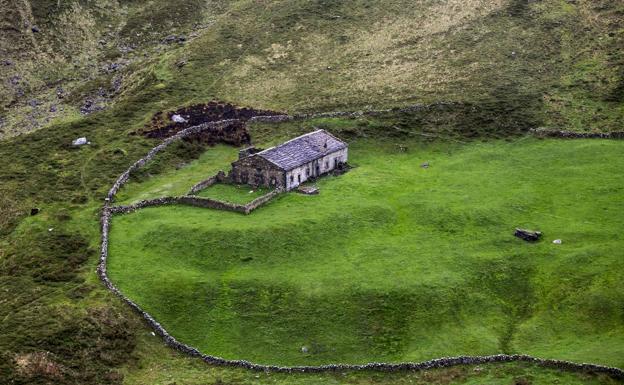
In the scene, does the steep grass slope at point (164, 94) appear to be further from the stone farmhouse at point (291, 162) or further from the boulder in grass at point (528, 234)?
the boulder in grass at point (528, 234)

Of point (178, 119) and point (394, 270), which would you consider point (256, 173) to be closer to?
point (394, 270)

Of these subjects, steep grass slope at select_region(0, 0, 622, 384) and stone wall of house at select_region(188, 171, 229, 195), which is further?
stone wall of house at select_region(188, 171, 229, 195)

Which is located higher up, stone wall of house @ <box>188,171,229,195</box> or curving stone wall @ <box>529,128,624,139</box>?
curving stone wall @ <box>529,128,624,139</box>

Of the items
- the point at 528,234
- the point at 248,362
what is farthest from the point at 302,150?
the point at 248,362

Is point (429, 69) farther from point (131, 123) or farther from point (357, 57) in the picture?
point (131, 123)

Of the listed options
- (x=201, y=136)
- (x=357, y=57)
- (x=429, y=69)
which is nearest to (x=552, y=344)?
(x=201, y=136)

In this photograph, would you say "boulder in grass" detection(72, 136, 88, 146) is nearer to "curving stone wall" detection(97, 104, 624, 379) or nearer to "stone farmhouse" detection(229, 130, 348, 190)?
"curving stone wall" detection(97, 104, 624, 379)

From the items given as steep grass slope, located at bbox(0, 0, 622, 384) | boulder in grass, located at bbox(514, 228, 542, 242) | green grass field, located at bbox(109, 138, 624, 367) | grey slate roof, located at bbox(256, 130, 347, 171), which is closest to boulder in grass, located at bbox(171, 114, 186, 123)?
steep grass slope, located at bbox(0, 0, 622, 384)
